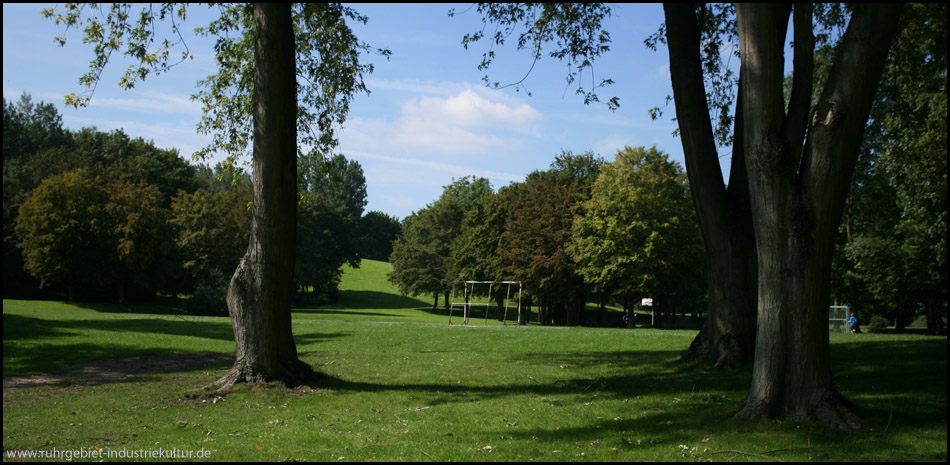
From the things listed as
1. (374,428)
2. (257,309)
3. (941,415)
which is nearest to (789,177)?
(941,415)

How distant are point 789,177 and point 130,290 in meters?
66.2

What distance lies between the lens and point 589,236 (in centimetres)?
4694

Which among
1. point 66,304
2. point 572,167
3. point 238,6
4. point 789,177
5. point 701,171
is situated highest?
point 572,167

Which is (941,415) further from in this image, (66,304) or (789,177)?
(66,304)

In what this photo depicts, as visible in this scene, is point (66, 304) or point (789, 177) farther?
point (66, 304)

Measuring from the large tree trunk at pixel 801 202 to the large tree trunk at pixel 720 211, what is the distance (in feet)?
14.8

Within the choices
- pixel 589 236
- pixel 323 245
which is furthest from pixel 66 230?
pixel 589 236

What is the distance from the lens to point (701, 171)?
13.0 metres

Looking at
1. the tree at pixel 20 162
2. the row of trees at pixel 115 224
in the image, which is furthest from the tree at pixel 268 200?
the tree at pixel 20 162

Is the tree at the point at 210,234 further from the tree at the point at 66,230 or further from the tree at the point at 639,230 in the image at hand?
the tree at the point at 639,230

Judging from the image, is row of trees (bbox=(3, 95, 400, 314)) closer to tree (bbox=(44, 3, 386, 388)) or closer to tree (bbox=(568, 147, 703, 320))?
tree (bbox=(568, 147, 703, 320))

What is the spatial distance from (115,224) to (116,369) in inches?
1720

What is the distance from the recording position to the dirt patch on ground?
13.6m

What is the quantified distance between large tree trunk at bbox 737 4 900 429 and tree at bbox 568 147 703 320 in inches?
1457
